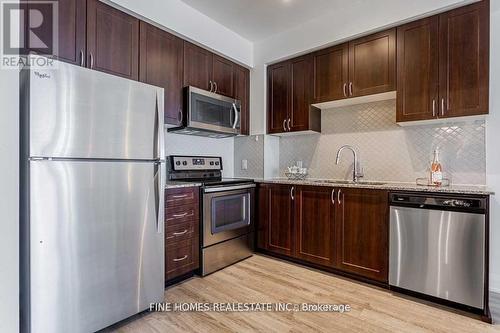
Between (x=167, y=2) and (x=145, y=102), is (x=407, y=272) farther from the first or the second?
(x=167, y=2)

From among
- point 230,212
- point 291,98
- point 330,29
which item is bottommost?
point 230,212

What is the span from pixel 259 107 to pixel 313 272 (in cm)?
217

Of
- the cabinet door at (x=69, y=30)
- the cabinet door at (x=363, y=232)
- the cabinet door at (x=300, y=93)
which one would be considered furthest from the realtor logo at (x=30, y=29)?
the cabinet door at (x=363, y=232)

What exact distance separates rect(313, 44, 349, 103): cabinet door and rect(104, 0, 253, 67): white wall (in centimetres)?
100

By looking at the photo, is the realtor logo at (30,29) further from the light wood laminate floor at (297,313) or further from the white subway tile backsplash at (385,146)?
the white subway tile backsplash at (385,146)

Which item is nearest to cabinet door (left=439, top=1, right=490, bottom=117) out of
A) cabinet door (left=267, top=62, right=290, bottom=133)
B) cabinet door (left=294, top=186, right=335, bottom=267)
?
cabinet door (left=294, top=186, right=335, bottom=267)

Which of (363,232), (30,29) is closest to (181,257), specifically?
(363,232)

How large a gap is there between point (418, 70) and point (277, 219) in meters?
2.08

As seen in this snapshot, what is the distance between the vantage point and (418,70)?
250 cm

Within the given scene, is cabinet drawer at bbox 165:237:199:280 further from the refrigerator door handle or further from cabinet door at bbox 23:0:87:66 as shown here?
cabinet door at bbox 23:0:87:66

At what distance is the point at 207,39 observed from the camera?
3086 millimetres

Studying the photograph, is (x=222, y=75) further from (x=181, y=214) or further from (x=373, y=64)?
(x=181, y=214)

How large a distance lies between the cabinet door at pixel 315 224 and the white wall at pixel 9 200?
239 cm

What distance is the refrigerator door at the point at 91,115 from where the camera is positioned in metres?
1.51
